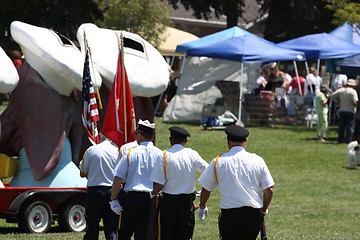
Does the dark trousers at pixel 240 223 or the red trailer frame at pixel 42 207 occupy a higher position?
the dark trousers at pixel 240 223

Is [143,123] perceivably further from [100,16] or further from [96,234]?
[100,16]

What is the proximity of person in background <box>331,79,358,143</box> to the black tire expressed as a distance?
1360cm

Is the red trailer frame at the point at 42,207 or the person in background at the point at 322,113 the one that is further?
the person in background at the point at 322,113

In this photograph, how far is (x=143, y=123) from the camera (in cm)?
1068

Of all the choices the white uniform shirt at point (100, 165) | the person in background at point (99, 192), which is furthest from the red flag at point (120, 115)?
the person in background at point (99, 192)

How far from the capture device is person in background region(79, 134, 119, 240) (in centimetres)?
1146

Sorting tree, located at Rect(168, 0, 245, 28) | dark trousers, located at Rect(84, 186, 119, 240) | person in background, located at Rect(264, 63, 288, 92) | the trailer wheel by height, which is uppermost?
tree, located at Rect(168, 0, 245, 28)

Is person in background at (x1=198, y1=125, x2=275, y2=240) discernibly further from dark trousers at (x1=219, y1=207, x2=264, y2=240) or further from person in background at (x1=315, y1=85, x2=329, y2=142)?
person in background at (x1=315, y1=85, x2=329, y2=142)

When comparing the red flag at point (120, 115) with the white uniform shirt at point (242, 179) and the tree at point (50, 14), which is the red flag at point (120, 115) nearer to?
the white uniform shirt at point (242, 179)

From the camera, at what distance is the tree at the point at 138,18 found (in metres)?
35.0

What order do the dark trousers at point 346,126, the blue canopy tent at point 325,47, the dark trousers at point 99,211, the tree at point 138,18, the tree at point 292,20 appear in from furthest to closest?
the tree at point 292,20
the tree at point 138,18
the blue canopy tent at point 325,47
the dark trousers at point 346,126
the dark trousers at point 99,211

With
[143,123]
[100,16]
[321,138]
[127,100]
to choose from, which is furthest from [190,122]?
[143,123]

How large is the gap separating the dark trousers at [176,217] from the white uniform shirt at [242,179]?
1127 mm

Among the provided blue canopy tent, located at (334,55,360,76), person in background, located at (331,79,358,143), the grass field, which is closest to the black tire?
the grass field
